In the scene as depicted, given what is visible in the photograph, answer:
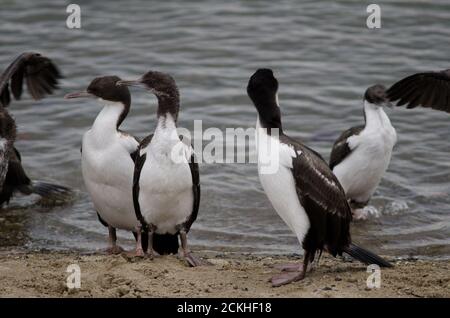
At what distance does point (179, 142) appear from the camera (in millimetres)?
8102

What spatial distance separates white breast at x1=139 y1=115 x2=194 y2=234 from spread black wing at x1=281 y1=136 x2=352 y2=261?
1053 millimetres

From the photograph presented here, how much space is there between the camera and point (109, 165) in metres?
8.78

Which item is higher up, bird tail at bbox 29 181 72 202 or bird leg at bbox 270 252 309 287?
bird leg at bbox 270 252 309 287

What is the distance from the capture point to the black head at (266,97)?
24.9 ft

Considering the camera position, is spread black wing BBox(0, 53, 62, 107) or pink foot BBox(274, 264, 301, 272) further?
spread black wing BBox(0, 53, 62, 107)

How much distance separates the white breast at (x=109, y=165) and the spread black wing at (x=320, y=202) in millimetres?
1925

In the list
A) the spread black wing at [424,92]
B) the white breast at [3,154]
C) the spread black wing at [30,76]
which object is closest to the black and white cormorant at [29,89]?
the spread black wing at [30,76]

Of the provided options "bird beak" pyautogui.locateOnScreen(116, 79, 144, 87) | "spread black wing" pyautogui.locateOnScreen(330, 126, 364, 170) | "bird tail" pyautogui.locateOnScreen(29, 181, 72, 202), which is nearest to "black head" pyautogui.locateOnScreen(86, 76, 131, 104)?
"bird beak" pyautogui.locateOnScreen(116, 79, 144, 87)

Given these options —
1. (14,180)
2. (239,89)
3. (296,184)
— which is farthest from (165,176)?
(239,89)

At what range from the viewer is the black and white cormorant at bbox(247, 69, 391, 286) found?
751cm

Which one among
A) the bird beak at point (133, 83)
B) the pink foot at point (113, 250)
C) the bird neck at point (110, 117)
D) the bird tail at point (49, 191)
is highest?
the bird beak at point (133, 83)

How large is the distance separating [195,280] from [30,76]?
4.60 m

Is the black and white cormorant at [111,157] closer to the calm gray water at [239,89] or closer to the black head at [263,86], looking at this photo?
the calm gray water at [239,89]

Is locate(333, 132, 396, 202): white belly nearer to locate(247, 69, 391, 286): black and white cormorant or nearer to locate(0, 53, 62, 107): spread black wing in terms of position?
locate(247, 69, 391, 286): black and white cormorant
